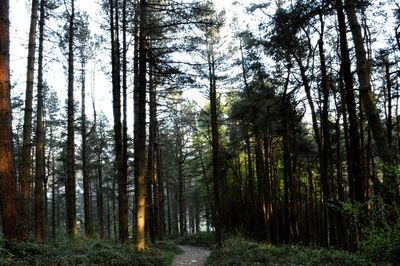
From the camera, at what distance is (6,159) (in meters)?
6.86

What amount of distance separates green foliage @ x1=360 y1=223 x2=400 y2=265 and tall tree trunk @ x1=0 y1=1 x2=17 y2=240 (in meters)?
6.35

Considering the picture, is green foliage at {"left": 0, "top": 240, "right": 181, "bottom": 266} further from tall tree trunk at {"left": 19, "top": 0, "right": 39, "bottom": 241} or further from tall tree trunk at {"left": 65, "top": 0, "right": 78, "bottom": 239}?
tall tree trunk at {"left": 65, "top": 0, "right": 78, "bottom": 239}

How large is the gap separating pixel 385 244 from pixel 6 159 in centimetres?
671

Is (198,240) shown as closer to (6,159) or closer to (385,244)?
(6,159)

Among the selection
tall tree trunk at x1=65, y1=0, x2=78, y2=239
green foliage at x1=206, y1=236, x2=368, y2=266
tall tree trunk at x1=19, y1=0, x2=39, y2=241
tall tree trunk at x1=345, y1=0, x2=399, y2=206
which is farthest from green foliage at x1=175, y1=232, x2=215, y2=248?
tall tree trunk at x1=345, y1=0, x2=399, y2=206

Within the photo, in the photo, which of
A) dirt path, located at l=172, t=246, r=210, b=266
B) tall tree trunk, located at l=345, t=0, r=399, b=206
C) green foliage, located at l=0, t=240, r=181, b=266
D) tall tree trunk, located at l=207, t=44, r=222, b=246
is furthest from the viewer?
tall tree trunk, located at l=207, t=44, r=222, b=246

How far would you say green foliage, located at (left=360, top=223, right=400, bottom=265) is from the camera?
5.52 meters

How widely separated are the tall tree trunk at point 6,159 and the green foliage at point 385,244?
6.35m

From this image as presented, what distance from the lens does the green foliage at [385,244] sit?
18.1 ft

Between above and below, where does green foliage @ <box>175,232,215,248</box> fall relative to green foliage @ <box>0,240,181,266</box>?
below

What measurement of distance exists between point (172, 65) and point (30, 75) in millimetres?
4615

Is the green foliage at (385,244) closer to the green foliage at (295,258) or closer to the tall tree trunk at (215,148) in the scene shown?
the green foliage at (295,258)

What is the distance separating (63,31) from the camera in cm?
1705

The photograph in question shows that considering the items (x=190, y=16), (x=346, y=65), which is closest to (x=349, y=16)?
(x=346, y=65)
